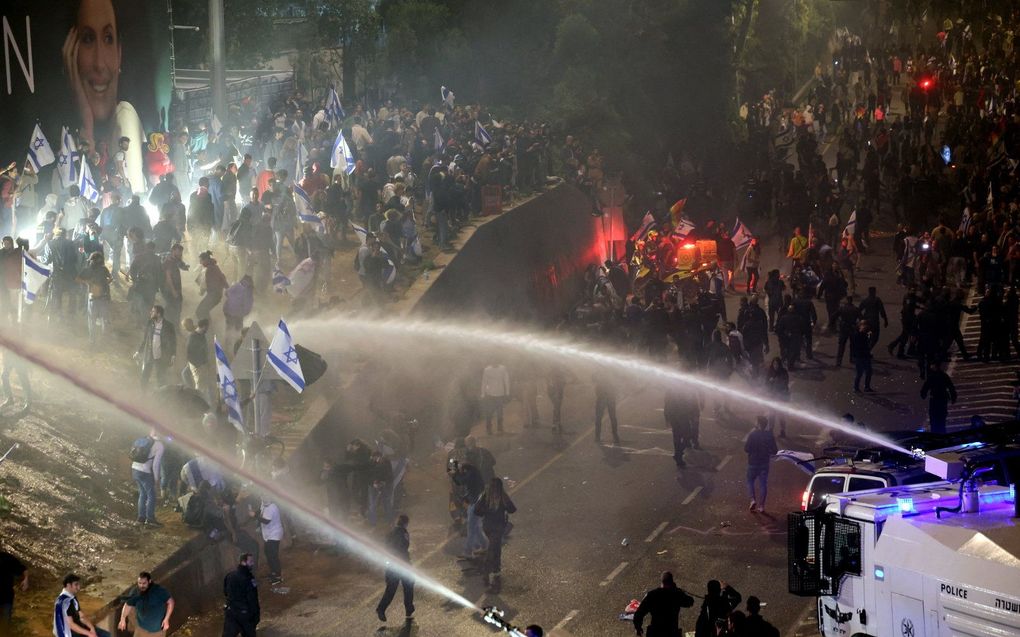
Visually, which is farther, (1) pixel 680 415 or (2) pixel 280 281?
(2) pixel 280 281

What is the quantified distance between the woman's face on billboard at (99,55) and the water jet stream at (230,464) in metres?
A: 12.5

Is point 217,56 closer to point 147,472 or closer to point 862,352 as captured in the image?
point 862,352

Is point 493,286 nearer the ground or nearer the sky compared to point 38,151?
nearer the ground

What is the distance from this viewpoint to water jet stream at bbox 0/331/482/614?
73.2 feet

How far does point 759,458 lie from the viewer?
22.4 m

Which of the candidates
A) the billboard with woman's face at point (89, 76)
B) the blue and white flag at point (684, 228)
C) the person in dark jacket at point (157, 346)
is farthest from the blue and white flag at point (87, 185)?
the blue and white flag at point (684, 228)

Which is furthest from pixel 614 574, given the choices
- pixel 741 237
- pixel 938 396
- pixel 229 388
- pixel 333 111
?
pixel 333 111

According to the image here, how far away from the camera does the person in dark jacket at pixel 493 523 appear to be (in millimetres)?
20609

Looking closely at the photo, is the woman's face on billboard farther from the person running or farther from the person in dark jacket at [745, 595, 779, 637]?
the person in dark jacket at [745, 595, 779, 637]

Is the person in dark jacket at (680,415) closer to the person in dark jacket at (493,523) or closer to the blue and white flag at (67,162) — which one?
the person in dark jacket at (493,523)

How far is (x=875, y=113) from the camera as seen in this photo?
57.2 metres

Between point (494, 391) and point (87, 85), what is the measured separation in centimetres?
1402

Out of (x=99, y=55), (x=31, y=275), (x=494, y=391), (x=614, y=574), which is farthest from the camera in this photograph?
(x=99, y=55)

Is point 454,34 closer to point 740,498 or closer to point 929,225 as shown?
point 929,225
